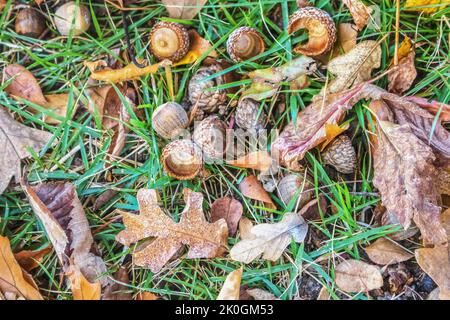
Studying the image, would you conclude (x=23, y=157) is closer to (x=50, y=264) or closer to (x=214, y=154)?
(x=50, y=264)

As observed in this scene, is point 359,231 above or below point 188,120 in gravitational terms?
below

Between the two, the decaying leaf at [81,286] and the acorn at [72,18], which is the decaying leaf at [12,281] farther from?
the acorn at [72,18]

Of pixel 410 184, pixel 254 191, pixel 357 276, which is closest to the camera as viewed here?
pixel 410 184

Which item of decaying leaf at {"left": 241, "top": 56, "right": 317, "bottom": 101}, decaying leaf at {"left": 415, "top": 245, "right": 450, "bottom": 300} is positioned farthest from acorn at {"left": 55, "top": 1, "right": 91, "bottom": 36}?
decaying leaf at {"left": 415, "top": 245, "right": 450, "bottom": 300}

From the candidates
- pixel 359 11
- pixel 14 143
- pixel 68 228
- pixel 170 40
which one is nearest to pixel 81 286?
pixel 68 228

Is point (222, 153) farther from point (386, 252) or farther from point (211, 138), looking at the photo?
point (386, 252)

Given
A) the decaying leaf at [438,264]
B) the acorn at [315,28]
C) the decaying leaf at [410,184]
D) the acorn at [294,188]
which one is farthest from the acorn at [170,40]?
the decaying leaf at [438,264]
